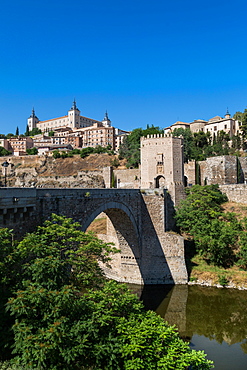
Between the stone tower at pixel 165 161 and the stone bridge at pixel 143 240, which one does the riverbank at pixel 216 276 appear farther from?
the stone tower at pixel 165 161

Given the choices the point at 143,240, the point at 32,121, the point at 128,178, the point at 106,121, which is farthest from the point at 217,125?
the point at 32,121

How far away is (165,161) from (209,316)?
46.1ft

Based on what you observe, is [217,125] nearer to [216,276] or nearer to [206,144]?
[206,144]

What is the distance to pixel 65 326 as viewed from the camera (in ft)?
23.2

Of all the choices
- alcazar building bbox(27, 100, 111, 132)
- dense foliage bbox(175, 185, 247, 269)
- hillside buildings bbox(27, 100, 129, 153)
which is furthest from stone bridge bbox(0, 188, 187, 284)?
alcazar building bbox(27, 100, 111, 132)

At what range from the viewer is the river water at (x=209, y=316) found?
12905 mm

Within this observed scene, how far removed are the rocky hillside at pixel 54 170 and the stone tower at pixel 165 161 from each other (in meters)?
19.7

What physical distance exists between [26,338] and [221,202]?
84.2ft

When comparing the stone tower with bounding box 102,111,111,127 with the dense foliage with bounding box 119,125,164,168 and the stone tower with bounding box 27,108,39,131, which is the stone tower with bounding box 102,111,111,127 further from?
the dense foliage with bounding box 119,125,164,168

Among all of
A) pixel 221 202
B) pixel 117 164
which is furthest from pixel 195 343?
pixel 117 164

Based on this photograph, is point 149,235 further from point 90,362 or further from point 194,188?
point 90,362

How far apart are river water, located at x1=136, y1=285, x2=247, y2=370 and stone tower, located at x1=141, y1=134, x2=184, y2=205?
9.00 meters

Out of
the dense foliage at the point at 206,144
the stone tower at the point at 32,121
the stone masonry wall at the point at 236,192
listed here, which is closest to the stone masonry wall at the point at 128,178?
the dense foliage at the point at 206,144

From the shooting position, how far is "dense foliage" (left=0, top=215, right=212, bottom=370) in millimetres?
6676
